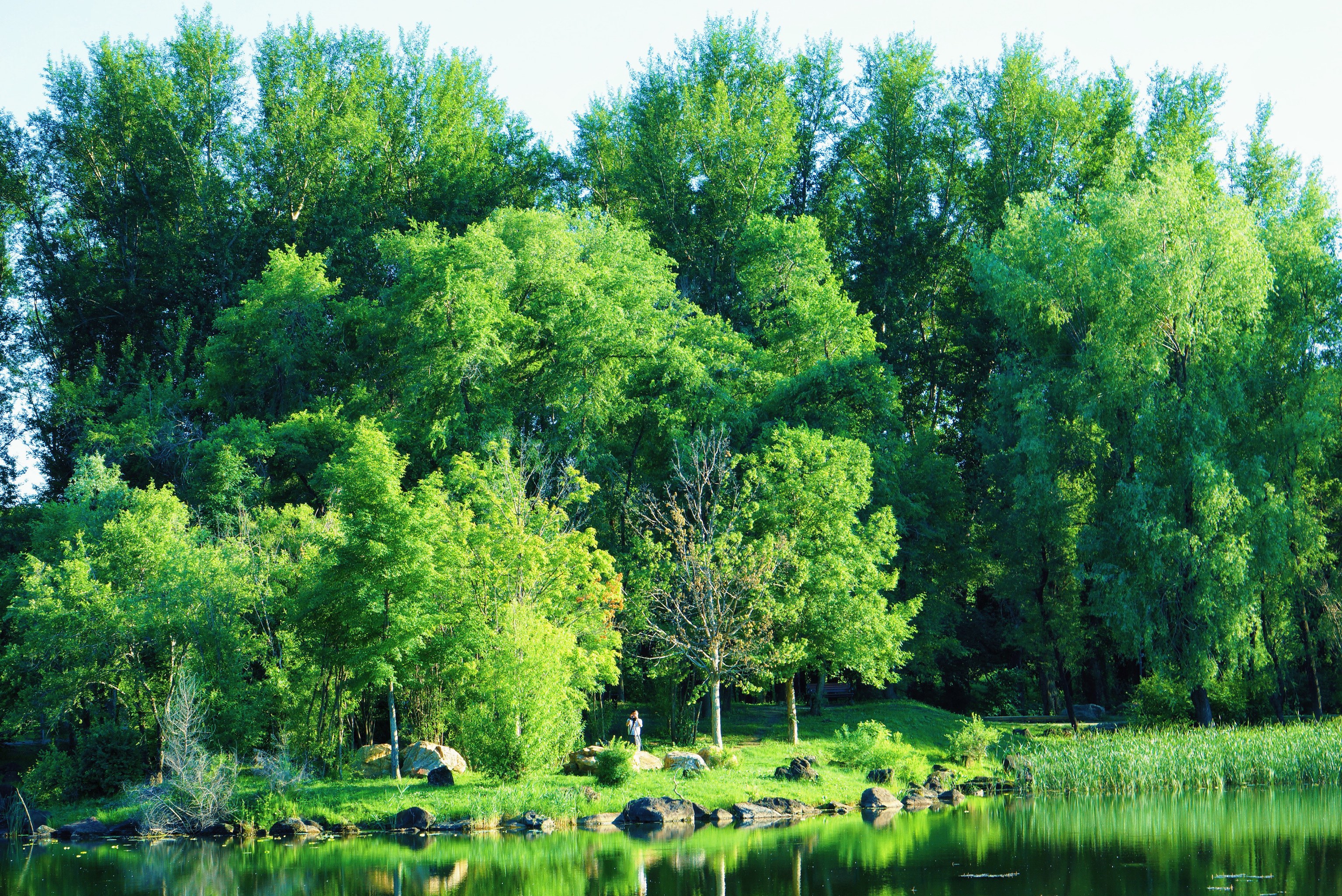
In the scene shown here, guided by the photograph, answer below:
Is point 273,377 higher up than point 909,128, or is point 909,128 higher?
point 909,128

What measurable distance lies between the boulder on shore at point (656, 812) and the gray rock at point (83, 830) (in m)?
11.8

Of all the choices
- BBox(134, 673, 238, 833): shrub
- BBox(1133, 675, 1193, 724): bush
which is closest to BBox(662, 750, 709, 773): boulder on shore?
BBox(134, 673, 238, 833): shrub

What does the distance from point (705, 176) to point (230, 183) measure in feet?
67.6

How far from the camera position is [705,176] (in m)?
52.4

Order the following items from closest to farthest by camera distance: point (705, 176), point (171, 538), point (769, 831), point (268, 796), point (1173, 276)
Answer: point (769, 831)
point (268, 796)
point (171, 538)
point (1173, 276)
point (705, 176)

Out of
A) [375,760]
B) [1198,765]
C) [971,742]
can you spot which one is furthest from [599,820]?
[1198,765]

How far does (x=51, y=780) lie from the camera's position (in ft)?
97.7

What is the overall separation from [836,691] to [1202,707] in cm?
2257

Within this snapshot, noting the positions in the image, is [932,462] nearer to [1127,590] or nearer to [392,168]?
[1127,590]

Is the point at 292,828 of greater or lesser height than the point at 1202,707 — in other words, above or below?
below

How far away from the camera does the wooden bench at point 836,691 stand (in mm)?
48438

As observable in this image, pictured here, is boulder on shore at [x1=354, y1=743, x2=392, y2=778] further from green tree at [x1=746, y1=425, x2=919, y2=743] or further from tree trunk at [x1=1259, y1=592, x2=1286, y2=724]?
tree trunk at [x1=1259, y1=592, x2=1286, y2=724]

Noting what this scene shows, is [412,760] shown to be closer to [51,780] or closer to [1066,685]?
[51,780]

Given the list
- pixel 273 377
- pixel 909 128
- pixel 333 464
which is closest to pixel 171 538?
pixel 333 464
